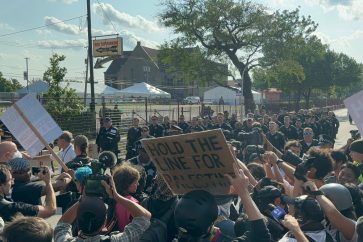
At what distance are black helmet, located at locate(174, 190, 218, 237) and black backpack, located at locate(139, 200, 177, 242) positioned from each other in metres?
0.26

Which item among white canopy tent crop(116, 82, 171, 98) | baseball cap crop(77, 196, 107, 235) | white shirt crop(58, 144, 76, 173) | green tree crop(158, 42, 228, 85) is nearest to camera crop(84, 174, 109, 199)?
baseball cap crop(77, 196, 107, 235)

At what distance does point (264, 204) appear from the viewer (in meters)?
3.48

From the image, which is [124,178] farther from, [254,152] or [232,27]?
[232,27]

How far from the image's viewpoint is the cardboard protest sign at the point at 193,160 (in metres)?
2.88

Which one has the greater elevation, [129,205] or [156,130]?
[129,205]

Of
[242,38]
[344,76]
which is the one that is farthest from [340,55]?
[242,38]

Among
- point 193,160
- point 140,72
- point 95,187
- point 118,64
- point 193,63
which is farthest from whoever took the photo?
point 118,64

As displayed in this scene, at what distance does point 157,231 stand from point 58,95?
52.3 feet

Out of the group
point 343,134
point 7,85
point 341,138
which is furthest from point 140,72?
point 341,138

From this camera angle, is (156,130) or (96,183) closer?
(96,183)

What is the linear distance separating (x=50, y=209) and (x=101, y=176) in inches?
38.8

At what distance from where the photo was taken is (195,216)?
270 centimetres

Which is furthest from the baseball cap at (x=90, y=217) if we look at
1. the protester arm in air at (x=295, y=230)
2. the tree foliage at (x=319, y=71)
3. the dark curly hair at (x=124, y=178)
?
the tree foliage at (x=319, y=71)

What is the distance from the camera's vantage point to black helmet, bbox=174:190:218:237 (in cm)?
270
